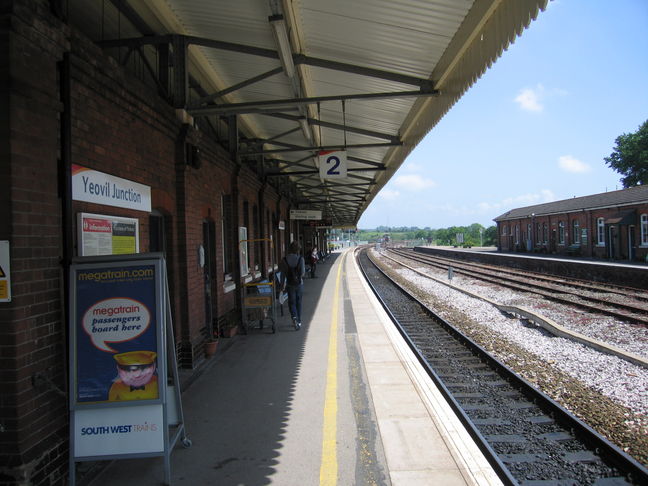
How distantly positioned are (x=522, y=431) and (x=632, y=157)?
65.5 m

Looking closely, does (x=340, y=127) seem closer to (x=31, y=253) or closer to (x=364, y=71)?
(x=364, y=71)

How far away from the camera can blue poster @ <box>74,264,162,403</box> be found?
11.5ft

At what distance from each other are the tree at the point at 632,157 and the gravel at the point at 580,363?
55321 mm

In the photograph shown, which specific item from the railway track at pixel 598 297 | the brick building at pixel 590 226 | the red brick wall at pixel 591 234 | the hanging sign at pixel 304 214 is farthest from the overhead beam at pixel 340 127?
the red brick wall at pixel 591 234

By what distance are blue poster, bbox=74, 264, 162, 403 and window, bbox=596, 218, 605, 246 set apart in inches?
1391

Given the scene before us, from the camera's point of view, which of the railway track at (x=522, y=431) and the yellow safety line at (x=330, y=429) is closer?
the yellow safety line at (x=330, y=429)

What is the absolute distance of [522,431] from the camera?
16.1 feet

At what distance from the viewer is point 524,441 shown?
4664mm

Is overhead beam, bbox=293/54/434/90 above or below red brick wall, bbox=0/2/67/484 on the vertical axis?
above

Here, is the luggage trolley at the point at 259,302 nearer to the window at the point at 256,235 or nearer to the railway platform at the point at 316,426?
the railway platform at the point at 316,426

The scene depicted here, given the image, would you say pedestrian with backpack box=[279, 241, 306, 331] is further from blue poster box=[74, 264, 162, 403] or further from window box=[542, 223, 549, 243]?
window box=[542, 223, 549, 243]

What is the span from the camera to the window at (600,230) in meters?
32.2

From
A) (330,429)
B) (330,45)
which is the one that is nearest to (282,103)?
(330,45)

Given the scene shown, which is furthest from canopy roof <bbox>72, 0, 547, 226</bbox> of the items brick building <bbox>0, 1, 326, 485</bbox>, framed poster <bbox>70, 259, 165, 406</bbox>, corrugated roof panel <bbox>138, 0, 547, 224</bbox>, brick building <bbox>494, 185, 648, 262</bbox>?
brick building <bbox>494, 185, 648, 262</bbox>
